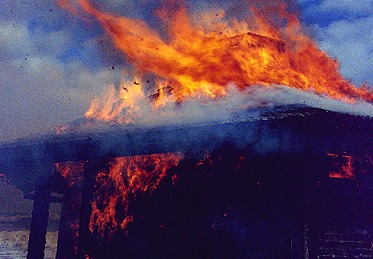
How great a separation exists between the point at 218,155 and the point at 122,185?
2668 mm

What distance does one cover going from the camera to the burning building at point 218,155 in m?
6.31

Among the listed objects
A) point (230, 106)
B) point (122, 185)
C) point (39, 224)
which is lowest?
point (39, 224)

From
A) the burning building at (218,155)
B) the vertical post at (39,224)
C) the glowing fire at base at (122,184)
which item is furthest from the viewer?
the vertical post at (39,224)

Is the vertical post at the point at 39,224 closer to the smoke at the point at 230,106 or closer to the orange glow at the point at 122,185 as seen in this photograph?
the orange glow at the point at 122,185

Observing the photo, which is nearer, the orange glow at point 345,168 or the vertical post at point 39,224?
the orange glow at point 345,168

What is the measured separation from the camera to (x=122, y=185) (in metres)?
8.95

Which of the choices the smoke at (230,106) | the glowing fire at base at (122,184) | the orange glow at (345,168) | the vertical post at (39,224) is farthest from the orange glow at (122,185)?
the orange glow at (345,168)

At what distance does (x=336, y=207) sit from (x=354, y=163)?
84 centimetres

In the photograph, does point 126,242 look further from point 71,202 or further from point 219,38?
point 219,38

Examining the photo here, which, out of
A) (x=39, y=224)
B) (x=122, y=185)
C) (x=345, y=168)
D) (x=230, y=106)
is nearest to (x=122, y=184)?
(x=122, y=185)

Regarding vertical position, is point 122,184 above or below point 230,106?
below

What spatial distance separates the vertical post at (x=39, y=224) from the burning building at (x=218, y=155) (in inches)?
0.9

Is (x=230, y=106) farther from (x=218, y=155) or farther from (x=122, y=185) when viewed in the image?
(x=122, y=185)

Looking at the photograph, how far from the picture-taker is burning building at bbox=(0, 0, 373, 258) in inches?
248
